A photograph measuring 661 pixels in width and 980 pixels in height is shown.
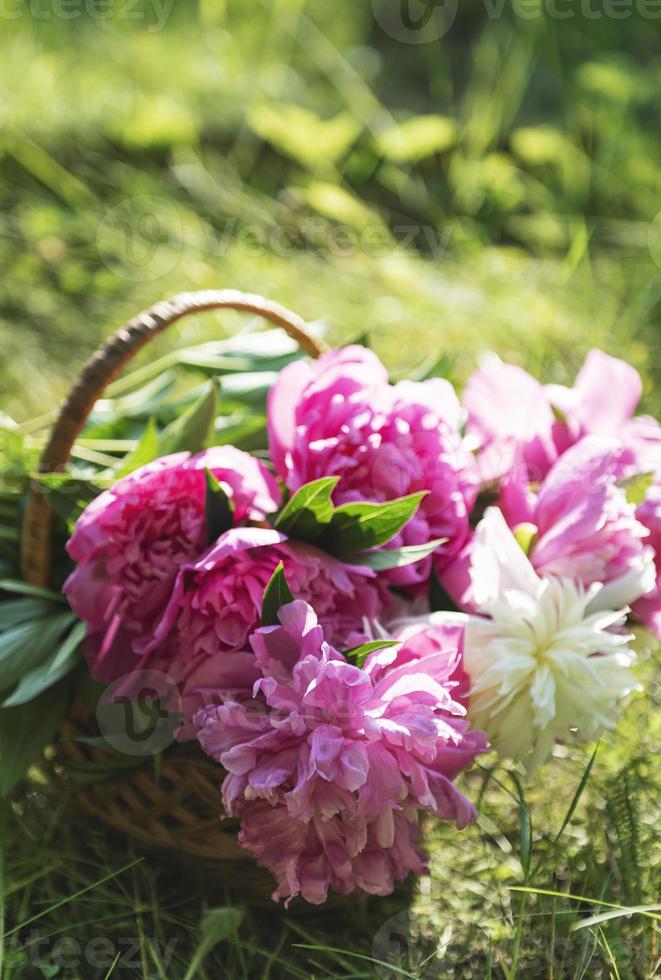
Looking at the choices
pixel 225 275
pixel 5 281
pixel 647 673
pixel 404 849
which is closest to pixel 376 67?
pixel 225 275

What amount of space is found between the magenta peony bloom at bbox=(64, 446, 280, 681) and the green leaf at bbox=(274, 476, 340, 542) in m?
0.03

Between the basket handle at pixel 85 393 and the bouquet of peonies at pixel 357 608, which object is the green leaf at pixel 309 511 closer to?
the bouquet of peonies at pixel 357 608

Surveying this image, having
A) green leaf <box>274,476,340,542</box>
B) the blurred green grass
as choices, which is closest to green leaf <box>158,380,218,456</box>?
green leaf <box>274,476,340,542</box>

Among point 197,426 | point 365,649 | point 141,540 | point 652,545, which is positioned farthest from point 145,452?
point 652,545

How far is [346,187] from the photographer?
201 centimetres

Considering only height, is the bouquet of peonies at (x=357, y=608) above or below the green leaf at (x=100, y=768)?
above

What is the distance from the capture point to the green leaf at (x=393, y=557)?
0.72 metres

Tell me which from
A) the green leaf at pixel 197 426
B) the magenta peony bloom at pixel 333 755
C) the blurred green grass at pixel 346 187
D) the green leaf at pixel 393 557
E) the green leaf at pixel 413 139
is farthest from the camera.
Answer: the green leaf at pixel 413 139

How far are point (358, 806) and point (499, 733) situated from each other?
131 millimetres

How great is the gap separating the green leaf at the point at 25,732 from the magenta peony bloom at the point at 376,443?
24 centimetres

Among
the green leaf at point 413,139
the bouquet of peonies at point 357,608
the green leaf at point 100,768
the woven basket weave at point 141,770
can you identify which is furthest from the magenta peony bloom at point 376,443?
the green leaf at point 413,139

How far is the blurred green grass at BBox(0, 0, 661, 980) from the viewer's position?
1.63 metres

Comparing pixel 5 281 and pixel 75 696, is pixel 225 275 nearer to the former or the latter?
pixel 5 281

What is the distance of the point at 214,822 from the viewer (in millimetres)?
745
